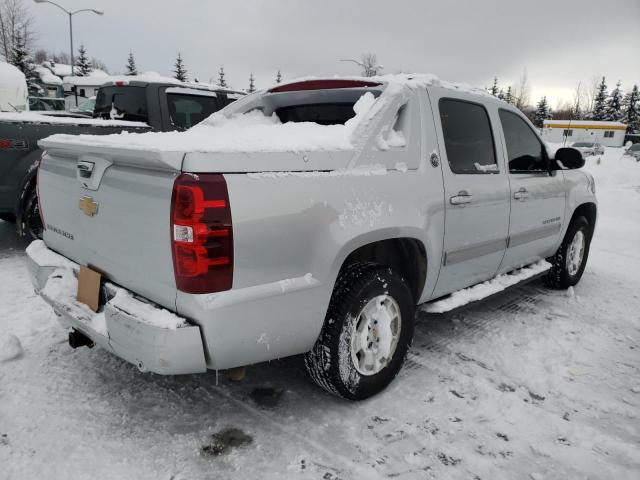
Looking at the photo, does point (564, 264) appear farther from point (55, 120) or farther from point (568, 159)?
point (55, 120)

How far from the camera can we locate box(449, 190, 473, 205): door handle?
3089 mm

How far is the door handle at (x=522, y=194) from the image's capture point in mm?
3726

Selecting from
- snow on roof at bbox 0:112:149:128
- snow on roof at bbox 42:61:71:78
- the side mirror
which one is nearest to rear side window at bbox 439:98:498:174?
the side mirror

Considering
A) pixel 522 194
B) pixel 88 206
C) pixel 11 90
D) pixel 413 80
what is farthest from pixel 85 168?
pixel 11 90

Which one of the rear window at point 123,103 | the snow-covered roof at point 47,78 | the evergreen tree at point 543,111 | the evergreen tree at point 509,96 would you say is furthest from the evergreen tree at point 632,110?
the rear window at point 123,103

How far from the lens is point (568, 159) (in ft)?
14.0

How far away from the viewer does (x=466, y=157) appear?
3318mm

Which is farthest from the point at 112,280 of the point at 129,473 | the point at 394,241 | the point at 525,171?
the point at 525,171

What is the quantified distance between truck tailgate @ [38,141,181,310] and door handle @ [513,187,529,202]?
278 cm

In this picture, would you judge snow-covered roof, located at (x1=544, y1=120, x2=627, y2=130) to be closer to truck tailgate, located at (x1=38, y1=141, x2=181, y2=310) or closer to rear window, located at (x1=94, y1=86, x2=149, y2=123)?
rear window, located at (x1=94, y1=86, x2=149, y2=123)

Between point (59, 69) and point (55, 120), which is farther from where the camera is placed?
point (59, 69)

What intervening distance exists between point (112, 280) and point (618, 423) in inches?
115

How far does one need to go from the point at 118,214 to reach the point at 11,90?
552 inches

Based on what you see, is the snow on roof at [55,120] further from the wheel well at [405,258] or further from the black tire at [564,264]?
the black tire at [564,264]
